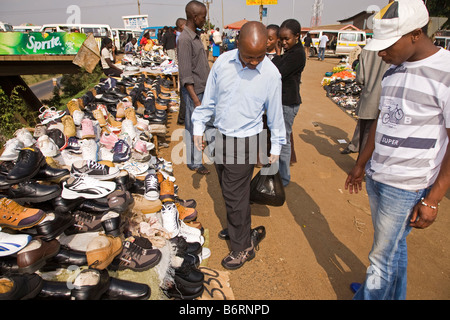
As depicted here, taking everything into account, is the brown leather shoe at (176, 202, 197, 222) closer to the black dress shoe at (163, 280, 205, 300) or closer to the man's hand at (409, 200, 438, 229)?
the black dress shoe at (163, 280, 205, 300)

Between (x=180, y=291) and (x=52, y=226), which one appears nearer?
(x=52, y=226)

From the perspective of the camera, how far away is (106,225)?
1.93 metres

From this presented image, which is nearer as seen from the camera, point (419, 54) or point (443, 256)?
point (419, 54)

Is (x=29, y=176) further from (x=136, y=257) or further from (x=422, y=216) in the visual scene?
(x=422, y=216)

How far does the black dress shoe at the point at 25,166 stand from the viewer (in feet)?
6.43

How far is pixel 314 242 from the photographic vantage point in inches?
108

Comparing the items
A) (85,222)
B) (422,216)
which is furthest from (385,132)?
(85,222)

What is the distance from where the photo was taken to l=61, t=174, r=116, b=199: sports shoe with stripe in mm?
2111

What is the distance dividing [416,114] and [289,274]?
172 cm

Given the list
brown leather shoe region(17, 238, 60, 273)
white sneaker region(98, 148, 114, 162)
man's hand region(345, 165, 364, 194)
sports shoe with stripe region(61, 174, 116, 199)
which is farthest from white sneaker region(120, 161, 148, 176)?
man's hand region(345, 165, 364, 194)

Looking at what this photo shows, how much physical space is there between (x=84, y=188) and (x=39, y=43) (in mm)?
7071

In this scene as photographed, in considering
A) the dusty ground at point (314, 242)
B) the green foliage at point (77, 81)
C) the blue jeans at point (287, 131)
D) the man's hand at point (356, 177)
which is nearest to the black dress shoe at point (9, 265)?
the dusty ground at point (314, 242)
